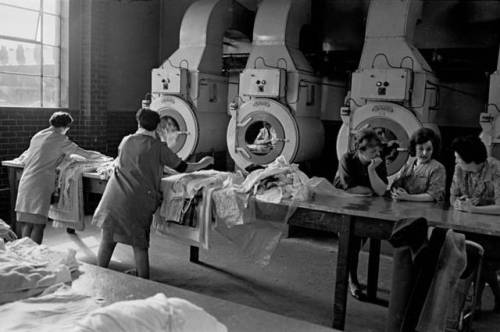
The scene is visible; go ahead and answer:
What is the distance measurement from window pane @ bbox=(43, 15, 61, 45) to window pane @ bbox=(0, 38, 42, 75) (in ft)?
0.56

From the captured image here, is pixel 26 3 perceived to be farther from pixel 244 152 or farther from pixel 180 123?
pixel 244 152

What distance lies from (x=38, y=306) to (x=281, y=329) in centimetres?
81

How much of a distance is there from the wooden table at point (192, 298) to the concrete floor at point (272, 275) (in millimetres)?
1562

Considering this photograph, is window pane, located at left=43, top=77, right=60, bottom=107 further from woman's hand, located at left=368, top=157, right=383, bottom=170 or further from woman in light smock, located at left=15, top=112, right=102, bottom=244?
woman's hand, located at left=368, top=157, right=383, bottom=170

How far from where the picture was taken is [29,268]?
1.99m

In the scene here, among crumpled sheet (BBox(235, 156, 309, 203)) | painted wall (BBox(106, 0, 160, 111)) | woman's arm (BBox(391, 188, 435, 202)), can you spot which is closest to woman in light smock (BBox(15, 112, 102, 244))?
crumpled sheet (BBox(235, 156, 309, 203))

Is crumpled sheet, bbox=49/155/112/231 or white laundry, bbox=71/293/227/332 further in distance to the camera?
crumpled sheet, bbox=49/155/112/231

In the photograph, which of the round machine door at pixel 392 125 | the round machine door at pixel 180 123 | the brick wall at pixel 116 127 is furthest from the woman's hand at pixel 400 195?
the brick wall at pixel 116 127

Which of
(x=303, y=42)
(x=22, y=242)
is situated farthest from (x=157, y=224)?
(x=303, y=42)

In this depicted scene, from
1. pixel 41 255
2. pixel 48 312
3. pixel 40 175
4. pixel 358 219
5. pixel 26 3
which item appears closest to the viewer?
pixel 48 312

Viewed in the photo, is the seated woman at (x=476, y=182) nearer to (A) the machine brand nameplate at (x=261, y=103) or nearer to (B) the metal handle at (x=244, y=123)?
(A) the machine brand nameplate at (x=261, y=103)

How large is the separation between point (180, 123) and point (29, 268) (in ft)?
13.4

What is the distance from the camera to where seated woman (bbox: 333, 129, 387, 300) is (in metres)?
3.51

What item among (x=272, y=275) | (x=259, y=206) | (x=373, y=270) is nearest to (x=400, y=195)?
(x=373, y=270)
